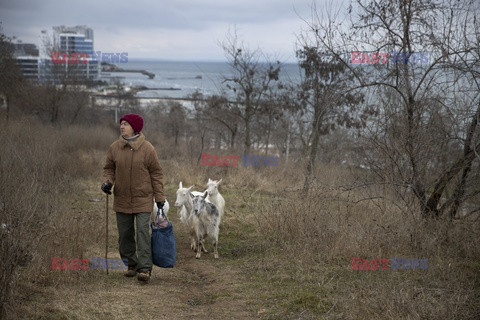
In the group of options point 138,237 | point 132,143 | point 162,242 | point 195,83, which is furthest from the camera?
point 195,83

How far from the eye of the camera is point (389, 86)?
10.9 meters

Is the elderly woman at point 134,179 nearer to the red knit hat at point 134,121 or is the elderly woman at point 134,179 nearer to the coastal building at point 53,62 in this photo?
the red knit hat at point 134,121

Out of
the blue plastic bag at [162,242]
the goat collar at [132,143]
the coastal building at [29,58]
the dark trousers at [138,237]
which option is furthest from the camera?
the coastal building at [29,58]

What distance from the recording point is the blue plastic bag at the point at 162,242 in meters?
7.89

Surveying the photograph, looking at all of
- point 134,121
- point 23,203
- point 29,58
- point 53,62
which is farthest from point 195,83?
point 134,121

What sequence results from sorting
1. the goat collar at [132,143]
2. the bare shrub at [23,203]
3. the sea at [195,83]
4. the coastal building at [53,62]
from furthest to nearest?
the coastal building at [53,62] < the sea at [195,83] < the goat collar at [132,143] < the bare shrub at [23,203]

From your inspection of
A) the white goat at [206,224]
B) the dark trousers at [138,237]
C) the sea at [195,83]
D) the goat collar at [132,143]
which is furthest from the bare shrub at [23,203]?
the sea at [195,83]

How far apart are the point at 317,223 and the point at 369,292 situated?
3307 millimetres

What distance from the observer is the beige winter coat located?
25.0 ft

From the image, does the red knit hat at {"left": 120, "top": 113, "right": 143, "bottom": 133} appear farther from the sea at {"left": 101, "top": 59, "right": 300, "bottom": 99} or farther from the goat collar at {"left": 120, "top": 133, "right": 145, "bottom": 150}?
the sea at {"left": 101, "top": 59, "right": 300, "bottom": 99}

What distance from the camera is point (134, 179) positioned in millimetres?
7617

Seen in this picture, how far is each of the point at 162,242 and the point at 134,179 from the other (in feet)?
3.54

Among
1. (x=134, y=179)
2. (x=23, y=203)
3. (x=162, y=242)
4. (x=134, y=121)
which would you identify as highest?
(x=134, y=121)

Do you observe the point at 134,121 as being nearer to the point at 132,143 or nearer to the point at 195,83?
the point at 132,143
